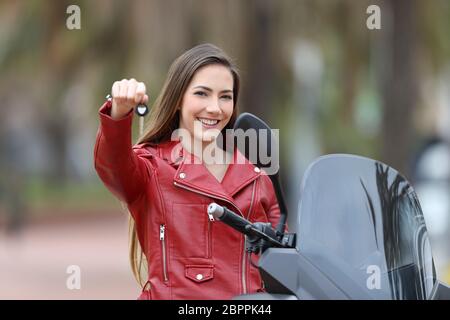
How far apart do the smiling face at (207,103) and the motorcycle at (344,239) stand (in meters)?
0.52

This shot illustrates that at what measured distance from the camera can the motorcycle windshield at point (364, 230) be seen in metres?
2.92

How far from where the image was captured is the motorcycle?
2.89 metres

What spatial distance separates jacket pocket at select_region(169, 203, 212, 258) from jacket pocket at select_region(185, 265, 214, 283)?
4 cm

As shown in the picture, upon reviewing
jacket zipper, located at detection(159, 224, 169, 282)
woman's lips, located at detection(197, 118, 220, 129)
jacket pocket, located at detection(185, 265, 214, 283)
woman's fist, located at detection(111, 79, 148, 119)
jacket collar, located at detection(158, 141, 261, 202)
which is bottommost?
jacket pocket, located at detection(185, 265, 214, 283)

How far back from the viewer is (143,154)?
367 cm

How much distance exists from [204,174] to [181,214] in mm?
170

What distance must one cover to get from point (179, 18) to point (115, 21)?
2.84 ft

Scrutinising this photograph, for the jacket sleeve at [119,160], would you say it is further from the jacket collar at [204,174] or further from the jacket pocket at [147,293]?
the jacket pocket at [147,293]

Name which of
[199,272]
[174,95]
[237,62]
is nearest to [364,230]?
[199,272]

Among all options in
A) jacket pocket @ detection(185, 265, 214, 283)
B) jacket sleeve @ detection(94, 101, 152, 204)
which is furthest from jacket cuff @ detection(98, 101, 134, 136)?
jacket pocket @ detection(185, 265, 214, 283)

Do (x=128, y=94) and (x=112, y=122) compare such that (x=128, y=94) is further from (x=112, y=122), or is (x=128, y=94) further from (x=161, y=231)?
(x=161, y=231)

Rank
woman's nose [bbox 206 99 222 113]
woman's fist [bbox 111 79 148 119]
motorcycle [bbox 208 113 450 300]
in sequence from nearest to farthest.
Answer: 1. motorcycle [bbox 208 113 450 300]
2. woman's fist [bbox 111 79 148 119]
3. woman's nose [bbox 206 99 222 113]

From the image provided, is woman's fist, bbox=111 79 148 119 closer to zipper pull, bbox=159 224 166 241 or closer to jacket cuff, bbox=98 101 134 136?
jacket cuff, bbox=98 101 134 136

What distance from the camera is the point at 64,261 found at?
15953 millimetres
